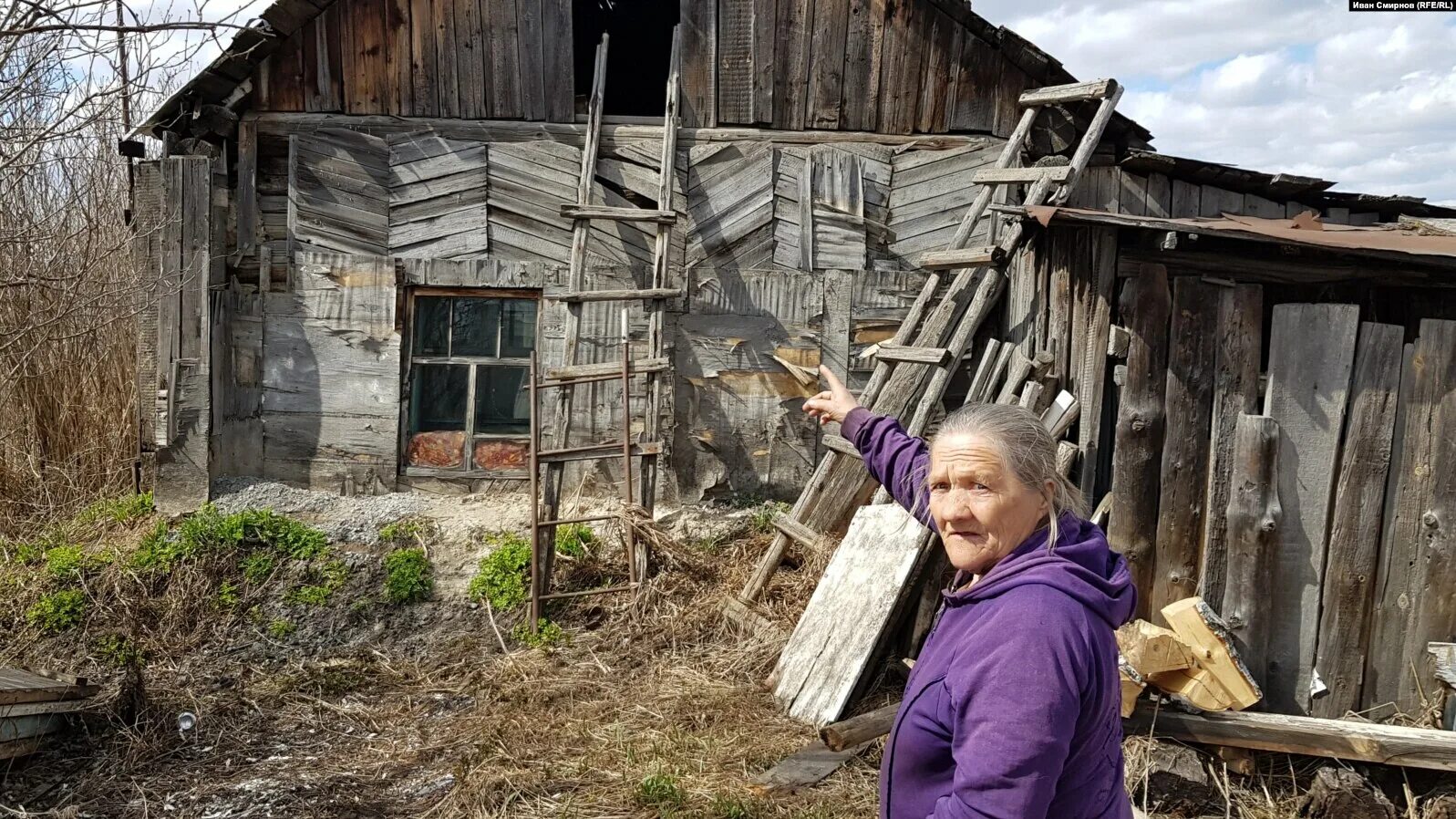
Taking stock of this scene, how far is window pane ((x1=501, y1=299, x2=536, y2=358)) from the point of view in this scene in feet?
24.5

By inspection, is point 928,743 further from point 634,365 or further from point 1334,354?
point 634,365

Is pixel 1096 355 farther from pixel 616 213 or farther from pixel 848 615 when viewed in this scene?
pixel 616 213

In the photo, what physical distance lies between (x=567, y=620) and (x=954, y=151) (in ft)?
14.8

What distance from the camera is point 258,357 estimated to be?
7324 mm

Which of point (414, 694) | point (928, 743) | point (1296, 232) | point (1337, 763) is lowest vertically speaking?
point (414, 694)

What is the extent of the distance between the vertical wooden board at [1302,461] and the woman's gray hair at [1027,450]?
9.94 feet

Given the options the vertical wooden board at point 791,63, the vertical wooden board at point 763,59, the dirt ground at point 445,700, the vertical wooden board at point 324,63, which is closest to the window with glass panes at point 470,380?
the dirt ground at point 445,700

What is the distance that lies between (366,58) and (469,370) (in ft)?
8.13

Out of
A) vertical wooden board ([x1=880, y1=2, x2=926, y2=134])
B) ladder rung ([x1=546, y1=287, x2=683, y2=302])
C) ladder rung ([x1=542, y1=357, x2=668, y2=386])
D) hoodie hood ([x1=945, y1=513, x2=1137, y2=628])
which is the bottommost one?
hoodie hood ([x1=945, y1=513, x2=1137, y2=628])

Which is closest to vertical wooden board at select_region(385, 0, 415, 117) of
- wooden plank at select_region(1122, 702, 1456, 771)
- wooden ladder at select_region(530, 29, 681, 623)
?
wooden ladder at select_region(530, 29, 681, 623)

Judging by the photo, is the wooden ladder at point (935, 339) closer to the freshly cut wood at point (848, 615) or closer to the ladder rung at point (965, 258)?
the ladder rung at point (965, 258)

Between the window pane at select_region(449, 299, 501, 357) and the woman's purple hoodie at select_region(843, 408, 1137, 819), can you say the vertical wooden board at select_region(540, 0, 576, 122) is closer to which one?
the window pane at select_region(449, 299, 501, 357)

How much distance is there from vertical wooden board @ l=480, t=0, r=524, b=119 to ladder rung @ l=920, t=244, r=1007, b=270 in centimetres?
347

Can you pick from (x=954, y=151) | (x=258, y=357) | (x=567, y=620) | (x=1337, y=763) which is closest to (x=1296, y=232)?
(x=1337, y=763)
